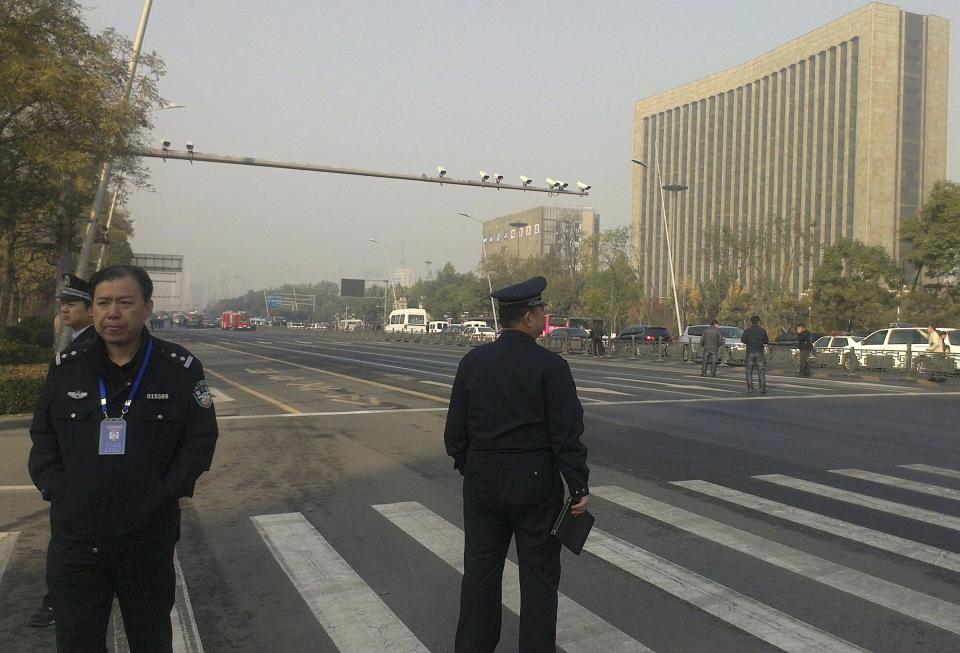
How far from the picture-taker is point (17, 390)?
13.7 meters

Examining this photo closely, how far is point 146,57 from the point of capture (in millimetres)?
22438

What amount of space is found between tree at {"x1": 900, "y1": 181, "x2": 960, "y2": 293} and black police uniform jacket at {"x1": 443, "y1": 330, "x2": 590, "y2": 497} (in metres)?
41.0

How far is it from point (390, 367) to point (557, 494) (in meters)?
25.2

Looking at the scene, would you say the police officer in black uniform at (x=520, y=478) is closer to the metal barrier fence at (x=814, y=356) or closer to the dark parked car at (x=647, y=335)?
the metal barrier fence at (x=814, y=356)

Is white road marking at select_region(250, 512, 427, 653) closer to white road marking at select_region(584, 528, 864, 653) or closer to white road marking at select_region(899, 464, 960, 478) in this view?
white road marking at select_region(584, 528, 864, 653)

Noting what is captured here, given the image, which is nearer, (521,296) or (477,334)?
(521,296)

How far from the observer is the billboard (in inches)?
4294

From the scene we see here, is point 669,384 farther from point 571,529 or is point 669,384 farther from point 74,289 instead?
point 571,529

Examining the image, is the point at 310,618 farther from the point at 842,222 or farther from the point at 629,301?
the point at 842,222

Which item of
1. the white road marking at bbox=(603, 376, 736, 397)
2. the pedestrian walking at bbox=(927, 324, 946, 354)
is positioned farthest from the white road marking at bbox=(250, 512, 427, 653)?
the pedestrian walking at bbox=(927, 324, 946, 354)

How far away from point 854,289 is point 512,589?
159 feet

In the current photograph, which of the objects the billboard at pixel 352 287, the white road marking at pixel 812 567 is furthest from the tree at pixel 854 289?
the billboard at pixel 352 287

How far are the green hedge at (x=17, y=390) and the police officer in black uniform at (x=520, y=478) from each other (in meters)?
12.0

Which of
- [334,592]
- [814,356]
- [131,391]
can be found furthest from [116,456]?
[814,356]
